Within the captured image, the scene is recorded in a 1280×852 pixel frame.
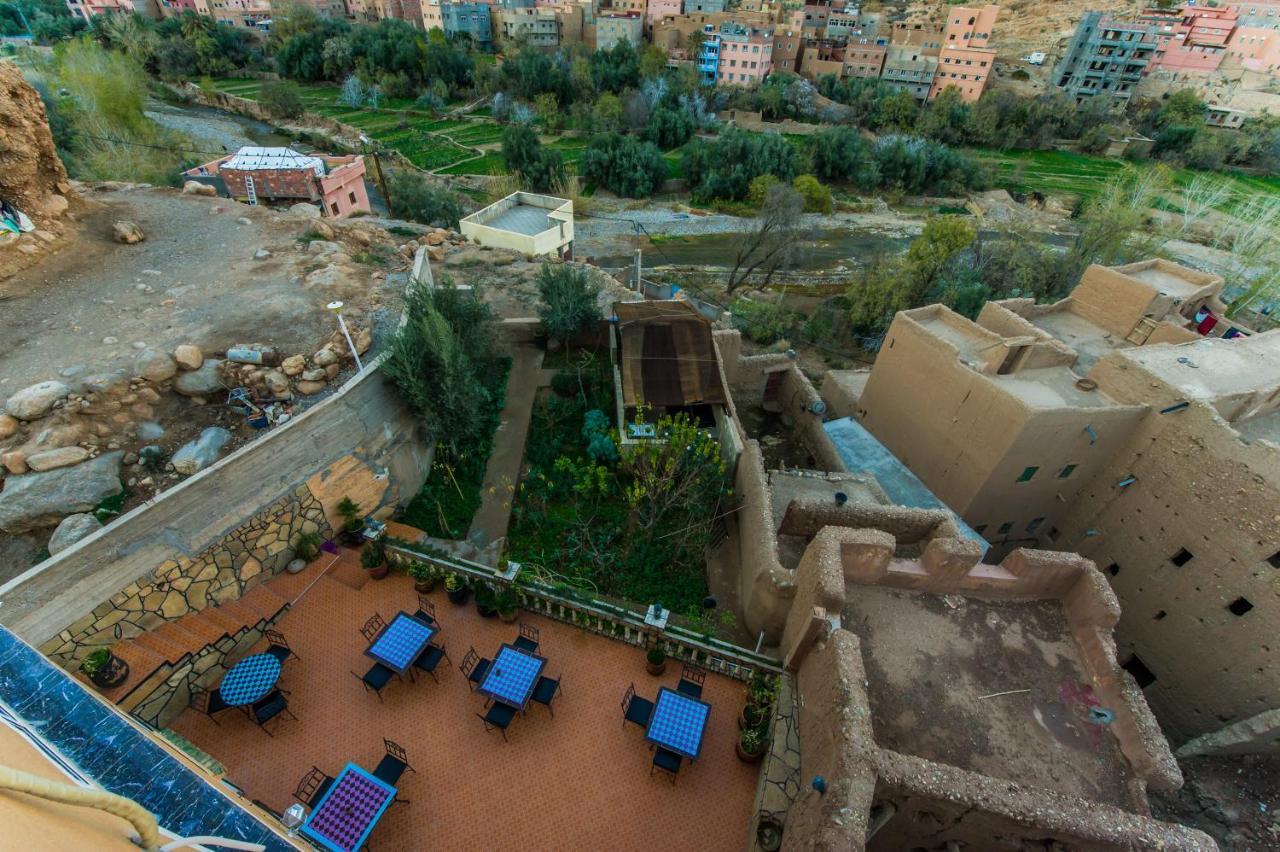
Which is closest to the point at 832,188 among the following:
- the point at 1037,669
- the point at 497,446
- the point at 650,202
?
the point at 650,202

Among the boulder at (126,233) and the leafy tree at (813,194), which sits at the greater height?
the boulder at (126,233)

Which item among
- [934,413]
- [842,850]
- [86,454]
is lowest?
[934,413]

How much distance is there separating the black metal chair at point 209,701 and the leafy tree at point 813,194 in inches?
2178

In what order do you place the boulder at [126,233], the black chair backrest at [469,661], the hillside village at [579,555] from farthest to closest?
the boulder at [126,233] → the black chair backrest at [469,661] → the hillside village at [579,555]

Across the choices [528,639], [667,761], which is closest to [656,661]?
[667,761]

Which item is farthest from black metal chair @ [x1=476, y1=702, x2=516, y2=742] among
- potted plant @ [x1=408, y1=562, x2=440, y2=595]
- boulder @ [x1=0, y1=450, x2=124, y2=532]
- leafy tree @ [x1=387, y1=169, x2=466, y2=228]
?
leafy tree @ [x1=387, y1=169, x2=466, y2=228]

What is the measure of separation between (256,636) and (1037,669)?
14157mm

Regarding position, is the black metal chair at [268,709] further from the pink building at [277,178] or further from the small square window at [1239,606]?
the pink building at [277,178]

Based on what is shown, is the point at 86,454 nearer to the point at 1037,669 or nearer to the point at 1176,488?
the point at 1037,669

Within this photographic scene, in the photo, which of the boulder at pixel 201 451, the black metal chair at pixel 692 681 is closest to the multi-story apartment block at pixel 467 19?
the boulder at pixel 201 451

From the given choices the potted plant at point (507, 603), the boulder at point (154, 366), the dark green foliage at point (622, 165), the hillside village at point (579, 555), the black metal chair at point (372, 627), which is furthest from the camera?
the dark green foliage at point (622, 165)

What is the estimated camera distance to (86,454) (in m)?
10.3

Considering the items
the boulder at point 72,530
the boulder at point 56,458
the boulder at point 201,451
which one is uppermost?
the boulder at point 56,458

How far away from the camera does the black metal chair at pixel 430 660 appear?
10.6m
